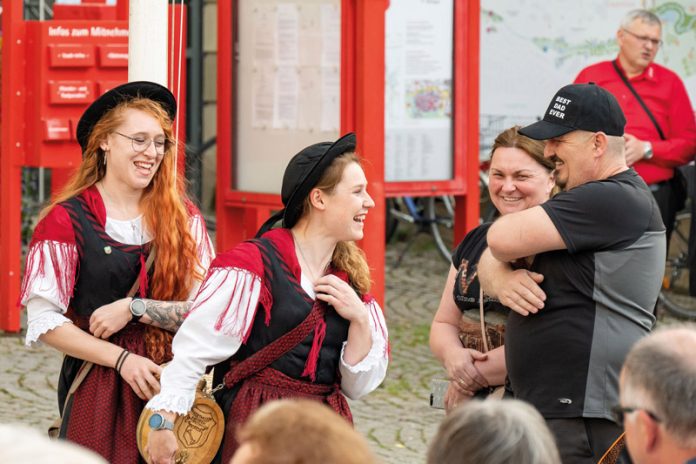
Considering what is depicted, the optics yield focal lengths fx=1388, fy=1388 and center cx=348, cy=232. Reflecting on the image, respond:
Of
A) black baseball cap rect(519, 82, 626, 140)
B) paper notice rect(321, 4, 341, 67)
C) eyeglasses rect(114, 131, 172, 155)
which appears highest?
paper notice rect(321, 4, 341, 67)

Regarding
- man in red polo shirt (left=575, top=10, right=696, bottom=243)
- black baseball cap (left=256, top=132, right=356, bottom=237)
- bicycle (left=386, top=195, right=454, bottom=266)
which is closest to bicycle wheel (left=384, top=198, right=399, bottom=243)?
bicycle (left=386, top=195, right=454, bottom=266)

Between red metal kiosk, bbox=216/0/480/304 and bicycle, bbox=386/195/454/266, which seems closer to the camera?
red metal kiosk, bbox=216/0/480/304

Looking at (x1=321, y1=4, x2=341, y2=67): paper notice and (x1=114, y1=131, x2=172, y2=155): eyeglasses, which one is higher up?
(x1=321, y1=4, x2=341, y2=67): paper notice

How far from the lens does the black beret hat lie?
475 cm

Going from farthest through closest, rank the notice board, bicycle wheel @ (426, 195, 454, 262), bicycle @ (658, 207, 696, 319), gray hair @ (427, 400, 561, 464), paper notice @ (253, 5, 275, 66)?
bicycle wheel @ (426, 195, 454, 262), bicycle @ (658, 207, 696, 319), paper notice @ (253, 5, 275, 66), the notice board, gray hair @ (427, 400, 561, 464)

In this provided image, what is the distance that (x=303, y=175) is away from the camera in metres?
4.36

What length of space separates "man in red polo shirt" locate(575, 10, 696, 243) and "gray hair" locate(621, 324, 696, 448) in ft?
19.4

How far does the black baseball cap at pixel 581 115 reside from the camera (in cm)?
421

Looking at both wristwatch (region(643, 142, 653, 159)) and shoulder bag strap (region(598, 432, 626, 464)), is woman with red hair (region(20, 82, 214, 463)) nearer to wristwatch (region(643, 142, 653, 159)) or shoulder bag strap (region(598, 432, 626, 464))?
shoulder bag strap (region(598, 432, 626, 464))

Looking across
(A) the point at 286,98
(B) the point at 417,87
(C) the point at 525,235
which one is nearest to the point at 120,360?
(C) the point at 525,235

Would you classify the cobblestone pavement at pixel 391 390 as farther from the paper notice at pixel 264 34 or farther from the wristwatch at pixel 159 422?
the wristwatch at pixel 159 422

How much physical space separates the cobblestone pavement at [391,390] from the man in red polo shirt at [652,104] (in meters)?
1.85

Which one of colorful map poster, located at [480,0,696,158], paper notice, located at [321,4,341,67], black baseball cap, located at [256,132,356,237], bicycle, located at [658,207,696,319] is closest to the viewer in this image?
black baseball cap, located at [256,132,356,237]

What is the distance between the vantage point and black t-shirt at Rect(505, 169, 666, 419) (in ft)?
13.4
